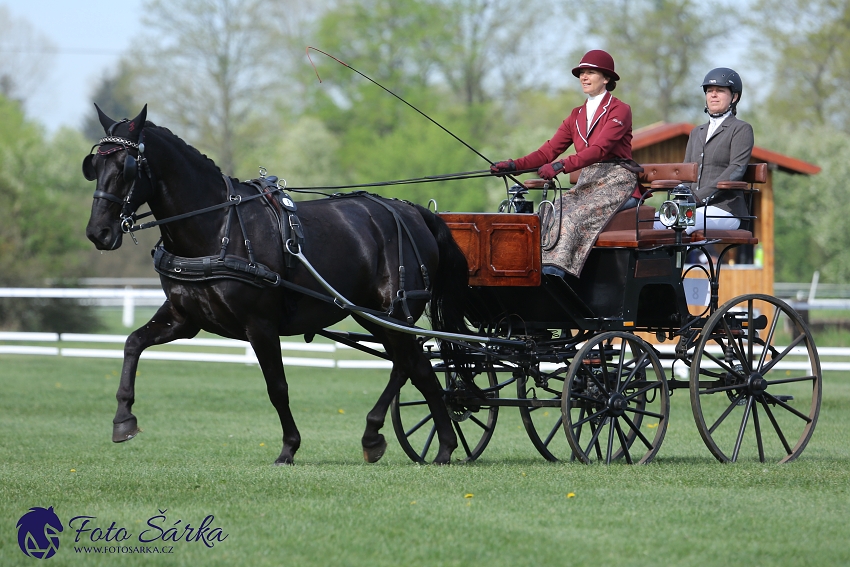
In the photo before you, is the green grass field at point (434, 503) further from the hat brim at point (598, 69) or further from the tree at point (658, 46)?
the tree at point (658, 46)

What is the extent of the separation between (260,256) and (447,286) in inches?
58.5

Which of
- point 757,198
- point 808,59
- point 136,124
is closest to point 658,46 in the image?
point 808,59

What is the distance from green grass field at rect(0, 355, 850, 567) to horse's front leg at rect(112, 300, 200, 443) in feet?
0.93

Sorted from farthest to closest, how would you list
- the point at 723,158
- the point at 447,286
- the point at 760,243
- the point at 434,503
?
the point at 760,243 → the point at 723,158 → the point at 447,286 → the point at 434,503

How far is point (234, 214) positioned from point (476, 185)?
107 feet

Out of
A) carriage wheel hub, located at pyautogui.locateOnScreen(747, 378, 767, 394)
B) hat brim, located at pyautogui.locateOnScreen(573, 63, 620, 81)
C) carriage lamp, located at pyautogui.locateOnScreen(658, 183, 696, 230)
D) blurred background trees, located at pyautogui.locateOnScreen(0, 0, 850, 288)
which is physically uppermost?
blurred background trees, located at pyautogui.locateOnScreen(0, 0, 850, 288)

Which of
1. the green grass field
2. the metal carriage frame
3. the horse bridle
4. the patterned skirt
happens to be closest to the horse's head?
the horse bridle

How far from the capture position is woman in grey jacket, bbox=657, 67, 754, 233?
8031 millimetres

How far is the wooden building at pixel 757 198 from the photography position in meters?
17.9

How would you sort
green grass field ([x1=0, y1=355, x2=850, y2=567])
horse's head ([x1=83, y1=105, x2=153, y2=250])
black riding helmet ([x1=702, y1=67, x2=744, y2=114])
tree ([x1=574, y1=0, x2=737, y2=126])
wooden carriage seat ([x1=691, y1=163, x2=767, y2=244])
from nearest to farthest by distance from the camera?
green grass field ([x1=0, y1=355, x2=850, y2=567]) < horse's head ([x1=83, y1=105, x2=153, y2=250]) < wooden carriage seat ([x1=691, y1=163, x2=767, y2=244]) < black riding helmet ([x1=702, y1=67, x2=744, y2=114]) < tree ([x1=574, y1=0, x2=737, y2=126])

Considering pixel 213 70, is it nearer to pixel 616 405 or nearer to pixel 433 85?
pixel 433 85

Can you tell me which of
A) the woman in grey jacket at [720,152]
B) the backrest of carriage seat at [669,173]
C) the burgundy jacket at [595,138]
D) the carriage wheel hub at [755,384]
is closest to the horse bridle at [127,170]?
the burgundy jacket at [595,138]

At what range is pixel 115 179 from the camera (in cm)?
658

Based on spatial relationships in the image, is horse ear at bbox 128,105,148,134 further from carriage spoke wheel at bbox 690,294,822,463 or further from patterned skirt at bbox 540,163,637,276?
carriage spoke wheel at bbox 690,294,822,463
